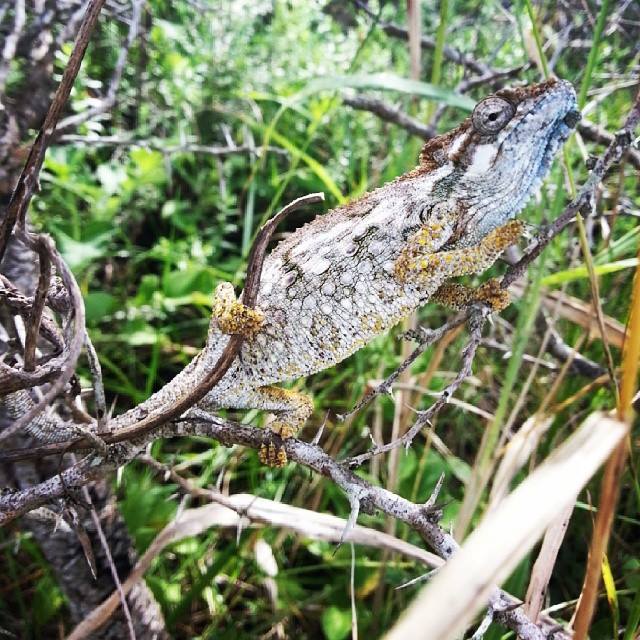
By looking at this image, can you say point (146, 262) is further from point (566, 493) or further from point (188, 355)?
point (566, 493)

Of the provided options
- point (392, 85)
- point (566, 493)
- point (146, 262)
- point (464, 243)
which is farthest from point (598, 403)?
point (146, 262)

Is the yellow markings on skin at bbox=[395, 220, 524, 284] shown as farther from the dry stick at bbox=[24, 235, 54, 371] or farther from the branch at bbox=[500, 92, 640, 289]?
the dry stick at bbox=[24, 235, 54, 371]

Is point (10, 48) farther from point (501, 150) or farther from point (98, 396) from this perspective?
point (501, 150)

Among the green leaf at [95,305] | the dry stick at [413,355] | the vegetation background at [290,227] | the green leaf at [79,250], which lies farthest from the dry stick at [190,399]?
the green leaf at [79,250]

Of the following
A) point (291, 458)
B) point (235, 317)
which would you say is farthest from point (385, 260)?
point (291, 458)

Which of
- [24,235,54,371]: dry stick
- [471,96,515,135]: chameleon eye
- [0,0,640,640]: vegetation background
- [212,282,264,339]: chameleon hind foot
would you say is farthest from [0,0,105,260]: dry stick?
[471,96,515,135]: chameleon eye

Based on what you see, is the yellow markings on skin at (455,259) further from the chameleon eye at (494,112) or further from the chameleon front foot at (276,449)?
the chameleon front foot at (276,449)
